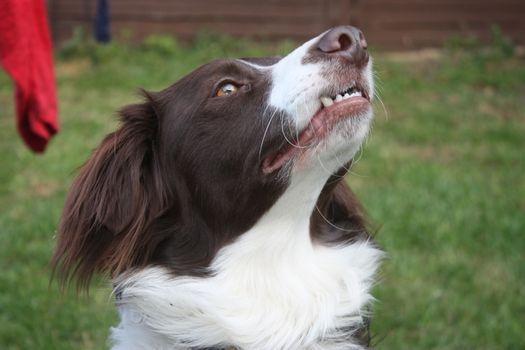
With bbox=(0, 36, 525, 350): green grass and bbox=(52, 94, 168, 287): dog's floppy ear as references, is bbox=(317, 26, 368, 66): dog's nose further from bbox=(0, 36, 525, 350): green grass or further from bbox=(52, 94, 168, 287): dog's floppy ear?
bbox=(52, 94, 168, 287): dog's floppy ear

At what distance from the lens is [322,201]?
2.61 m

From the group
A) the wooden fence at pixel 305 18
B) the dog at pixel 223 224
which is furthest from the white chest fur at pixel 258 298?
the wooden fence at pixel 305 18

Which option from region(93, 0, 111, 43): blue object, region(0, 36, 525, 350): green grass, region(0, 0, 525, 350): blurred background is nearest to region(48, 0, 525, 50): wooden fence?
region(0, 0, 525, 350): blurred background

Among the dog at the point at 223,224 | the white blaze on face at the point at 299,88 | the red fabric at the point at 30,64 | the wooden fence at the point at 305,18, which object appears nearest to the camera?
the white blaze on face at the point at 299,88

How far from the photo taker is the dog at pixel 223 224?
2.35 meters

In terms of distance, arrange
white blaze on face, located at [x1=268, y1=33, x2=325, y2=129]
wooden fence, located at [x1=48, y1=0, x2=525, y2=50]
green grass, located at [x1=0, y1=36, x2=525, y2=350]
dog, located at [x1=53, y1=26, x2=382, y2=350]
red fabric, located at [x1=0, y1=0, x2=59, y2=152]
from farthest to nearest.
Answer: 1. wooden fence, located at [x1=48, y1=0, x2=525, y2=50]
2. green grass, located at [x1=0, y1=36, x2=525, y2=350]
3. red fabric, located at [x1=0, y1=0, x2=59, y2=152]
4. dog, located at [x1=53, y1=26, x2=382, y2=350]
5. white blaze on face, located at [x1=268, y1=33, x2=325, y2=129]

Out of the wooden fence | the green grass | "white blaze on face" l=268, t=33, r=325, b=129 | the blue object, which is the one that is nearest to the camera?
"white blaze on face" l=268, t=33, r=325, b=129

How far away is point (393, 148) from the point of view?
667 cm

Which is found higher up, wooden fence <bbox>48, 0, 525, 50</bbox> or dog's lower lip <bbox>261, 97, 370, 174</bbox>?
dog's lower lip <bbox>261, 97, 370, 174</bbox>

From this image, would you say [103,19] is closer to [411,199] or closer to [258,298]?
[411,199]

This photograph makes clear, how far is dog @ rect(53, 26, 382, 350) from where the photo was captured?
7.72 ft

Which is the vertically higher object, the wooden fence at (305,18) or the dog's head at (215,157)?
the dog's head at (215,157)

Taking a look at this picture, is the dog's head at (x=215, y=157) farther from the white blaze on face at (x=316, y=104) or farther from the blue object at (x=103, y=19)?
the blue object at (x=103, y=19)

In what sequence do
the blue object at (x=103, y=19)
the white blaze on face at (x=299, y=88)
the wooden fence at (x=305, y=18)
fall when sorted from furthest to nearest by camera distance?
the wooden fence at (x=305, y=18) < the blue object at (x=103, y=19) < the white blaze on face at (x=299, y=88)
